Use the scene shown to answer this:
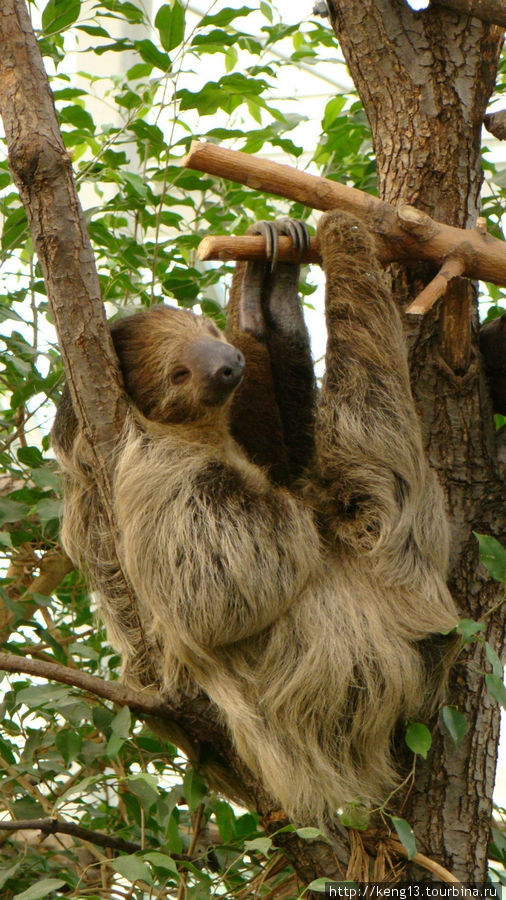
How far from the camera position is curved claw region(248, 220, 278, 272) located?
3.89m

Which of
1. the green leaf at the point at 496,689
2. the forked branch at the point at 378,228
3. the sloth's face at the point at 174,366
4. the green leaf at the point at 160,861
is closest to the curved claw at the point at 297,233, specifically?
the forked branch at the point at 378,228

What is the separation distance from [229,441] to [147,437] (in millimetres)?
573

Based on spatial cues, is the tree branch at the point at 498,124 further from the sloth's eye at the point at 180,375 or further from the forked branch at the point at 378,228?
the sloth's eye at the point at 180,375

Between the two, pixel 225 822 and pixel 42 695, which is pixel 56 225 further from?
pixel 225 822

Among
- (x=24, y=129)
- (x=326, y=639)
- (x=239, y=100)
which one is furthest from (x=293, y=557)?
(x=239, y=100)

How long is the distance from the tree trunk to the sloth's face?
80 cm

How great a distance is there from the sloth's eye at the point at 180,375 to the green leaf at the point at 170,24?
→ 5.11ft

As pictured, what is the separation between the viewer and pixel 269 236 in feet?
13.0

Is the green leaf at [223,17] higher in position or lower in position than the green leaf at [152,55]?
higher

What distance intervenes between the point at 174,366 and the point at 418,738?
1.73 metres

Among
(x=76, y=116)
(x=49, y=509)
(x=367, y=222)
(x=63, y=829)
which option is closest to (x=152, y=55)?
(x=76, y=116)

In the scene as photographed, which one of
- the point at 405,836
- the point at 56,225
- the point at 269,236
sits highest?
the point at 269,236

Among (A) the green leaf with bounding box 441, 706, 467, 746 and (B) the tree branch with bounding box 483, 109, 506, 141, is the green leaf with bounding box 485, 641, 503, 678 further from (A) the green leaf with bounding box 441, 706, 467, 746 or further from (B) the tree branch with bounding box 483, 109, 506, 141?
(B) the tree branch with bounding box 483, 109, 506, 141

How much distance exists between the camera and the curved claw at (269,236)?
389 cm
